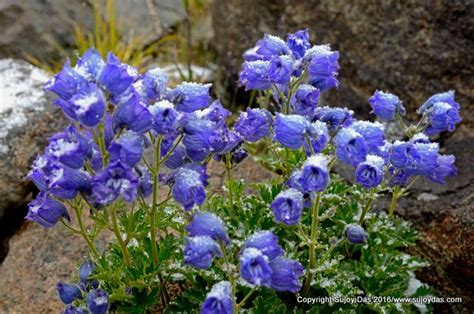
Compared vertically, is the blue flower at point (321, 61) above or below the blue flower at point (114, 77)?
below

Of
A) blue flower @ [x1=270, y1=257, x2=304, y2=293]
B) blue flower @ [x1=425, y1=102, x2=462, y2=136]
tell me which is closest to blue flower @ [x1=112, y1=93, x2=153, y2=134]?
blue flower @ [x1=270, y1=257, x2=304, y2=293]

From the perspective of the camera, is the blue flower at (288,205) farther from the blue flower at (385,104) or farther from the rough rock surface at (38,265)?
the rough rock surface at (38,265)

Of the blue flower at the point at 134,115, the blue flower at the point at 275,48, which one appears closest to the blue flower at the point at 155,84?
the blue flower at the point at 134,115

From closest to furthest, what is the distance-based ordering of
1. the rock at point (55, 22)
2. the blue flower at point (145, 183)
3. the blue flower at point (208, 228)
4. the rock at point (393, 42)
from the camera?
the blue flower at point (208, 228) < the blue flower at point (145, 183) < the rock at point (393, 42) < the rock at point (55, 22)

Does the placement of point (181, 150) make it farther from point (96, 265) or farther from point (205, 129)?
point (96, 265)

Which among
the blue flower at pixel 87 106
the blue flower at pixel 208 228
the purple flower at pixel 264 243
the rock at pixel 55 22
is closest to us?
the blue flower at pixel 87 106

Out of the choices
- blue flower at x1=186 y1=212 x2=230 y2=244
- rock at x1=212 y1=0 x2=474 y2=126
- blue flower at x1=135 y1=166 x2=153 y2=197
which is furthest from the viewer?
rock at x1=212 y1=0 x2=474 y2=126

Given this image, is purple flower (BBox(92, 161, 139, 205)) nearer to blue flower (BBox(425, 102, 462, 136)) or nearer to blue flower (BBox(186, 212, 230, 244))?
blue flower (BBox(186, 212, 230, 244))
